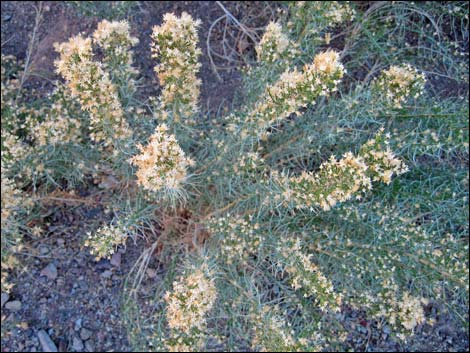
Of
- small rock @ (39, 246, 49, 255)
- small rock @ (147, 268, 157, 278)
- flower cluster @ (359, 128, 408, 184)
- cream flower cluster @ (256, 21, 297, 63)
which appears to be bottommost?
small rock @ (147, 268, 157, 278)

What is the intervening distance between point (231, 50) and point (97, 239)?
8.40ft

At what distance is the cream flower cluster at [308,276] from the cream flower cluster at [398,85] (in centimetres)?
103

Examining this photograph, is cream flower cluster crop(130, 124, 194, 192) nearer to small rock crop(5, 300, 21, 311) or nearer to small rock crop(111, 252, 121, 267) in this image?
small rock crop(111, 252, 121, 267)

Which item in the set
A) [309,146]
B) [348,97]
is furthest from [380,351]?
[348,97]

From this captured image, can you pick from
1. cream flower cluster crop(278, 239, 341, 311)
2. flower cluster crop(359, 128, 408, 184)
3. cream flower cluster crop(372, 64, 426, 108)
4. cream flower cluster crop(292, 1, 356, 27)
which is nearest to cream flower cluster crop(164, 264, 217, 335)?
cream flower cluster crop(278, 239, 341, 311)

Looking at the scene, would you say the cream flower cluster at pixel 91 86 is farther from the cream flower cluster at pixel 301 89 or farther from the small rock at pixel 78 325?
the small rock at pixel 78 325

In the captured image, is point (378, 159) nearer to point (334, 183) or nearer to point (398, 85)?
point (334, 183)

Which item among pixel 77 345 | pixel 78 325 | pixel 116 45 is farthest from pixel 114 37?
pixel 77 345

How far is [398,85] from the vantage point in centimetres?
279

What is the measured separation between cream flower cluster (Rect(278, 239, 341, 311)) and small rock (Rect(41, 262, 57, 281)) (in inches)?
83.5

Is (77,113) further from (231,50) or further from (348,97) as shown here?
(348,97)

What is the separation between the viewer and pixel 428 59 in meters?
4.31

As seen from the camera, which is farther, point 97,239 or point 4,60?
point 4,60

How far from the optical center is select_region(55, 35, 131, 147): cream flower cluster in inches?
Result: 94.7
